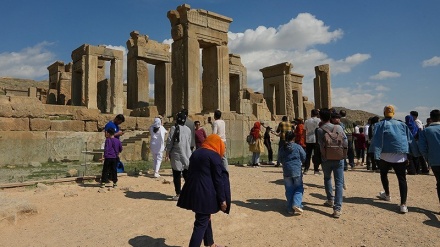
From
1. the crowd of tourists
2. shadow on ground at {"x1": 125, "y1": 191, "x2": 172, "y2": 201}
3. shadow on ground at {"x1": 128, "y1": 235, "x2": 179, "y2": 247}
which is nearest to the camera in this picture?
the crowd of tourists

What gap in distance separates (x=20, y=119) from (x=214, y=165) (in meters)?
11.3

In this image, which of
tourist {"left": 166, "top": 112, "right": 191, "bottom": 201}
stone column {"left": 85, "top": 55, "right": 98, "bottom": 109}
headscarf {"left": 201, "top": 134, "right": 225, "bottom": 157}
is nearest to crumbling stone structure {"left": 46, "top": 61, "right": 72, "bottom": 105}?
stone column {"left": 85, "top": 55, "right": 98, "bottom": 109}

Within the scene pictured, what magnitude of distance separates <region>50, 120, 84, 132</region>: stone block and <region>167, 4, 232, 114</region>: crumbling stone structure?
436cm

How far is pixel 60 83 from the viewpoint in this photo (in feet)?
88.0

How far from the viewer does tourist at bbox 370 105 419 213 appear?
5.32 m

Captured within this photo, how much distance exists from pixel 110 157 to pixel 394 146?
5.67m

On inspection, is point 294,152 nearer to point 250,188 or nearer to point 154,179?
point 250,188

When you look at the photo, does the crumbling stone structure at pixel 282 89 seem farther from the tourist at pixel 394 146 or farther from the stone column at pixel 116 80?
the tourist at pixel 394 146

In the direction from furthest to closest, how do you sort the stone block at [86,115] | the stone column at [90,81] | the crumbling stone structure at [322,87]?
1. the crumbling stone structure at [322,87]
2. the stone column at [90,81]
3. the stone block at [86,115]

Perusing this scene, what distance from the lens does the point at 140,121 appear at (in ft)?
50.6

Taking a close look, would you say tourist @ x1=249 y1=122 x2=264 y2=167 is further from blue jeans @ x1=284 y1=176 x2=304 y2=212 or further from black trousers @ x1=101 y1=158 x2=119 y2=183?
blue jeans @ x1=284 y1=176 x2=304 y2=212

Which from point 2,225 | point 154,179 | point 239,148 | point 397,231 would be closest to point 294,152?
point 397,231

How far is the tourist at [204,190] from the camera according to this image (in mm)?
3523

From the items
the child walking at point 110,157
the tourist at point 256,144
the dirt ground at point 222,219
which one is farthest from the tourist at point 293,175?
the tourist at point 256,144
